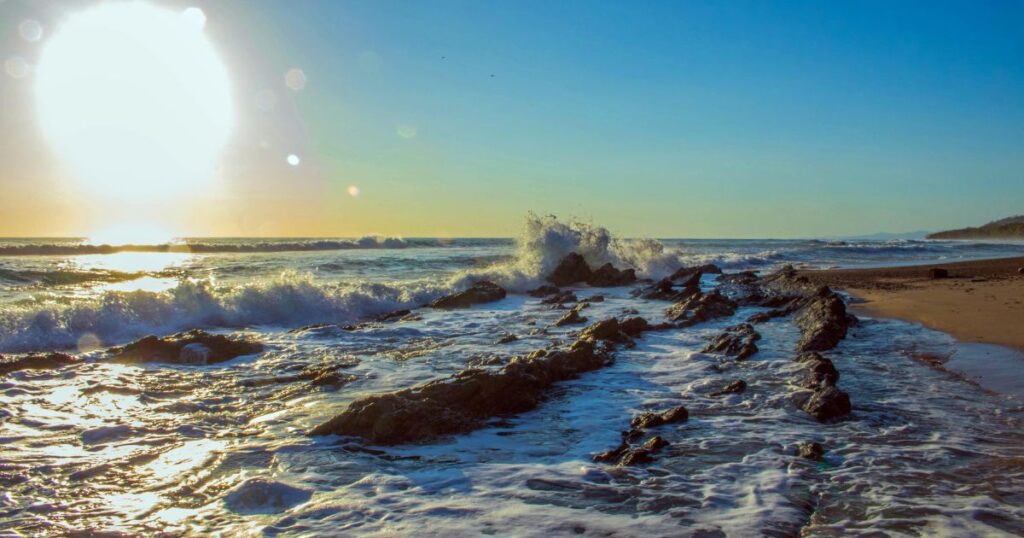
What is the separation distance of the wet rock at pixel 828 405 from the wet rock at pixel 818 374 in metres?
0.58

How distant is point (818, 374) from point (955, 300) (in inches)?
353

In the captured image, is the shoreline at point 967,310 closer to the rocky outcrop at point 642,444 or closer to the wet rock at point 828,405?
the wet rock at point 828,405

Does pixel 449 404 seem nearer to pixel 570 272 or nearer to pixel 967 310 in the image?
pixel 967 310

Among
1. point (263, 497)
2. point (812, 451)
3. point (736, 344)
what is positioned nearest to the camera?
point (263, 497)

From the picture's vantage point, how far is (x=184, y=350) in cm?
873

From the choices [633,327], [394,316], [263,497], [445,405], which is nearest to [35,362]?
[445,405]

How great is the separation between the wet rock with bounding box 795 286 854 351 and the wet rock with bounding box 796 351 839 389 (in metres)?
1.50

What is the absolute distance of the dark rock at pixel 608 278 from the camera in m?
21.2

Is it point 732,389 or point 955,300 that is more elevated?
point 955,300

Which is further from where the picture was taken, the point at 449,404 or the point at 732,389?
the point at 732,389

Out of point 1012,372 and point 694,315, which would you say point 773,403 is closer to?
point 1012,372

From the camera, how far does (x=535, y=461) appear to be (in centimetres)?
470

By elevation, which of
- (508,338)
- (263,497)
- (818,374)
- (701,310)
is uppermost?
(701,310)

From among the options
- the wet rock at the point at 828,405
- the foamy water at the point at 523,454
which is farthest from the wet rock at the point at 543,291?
the wet rock at the point at 828,405
